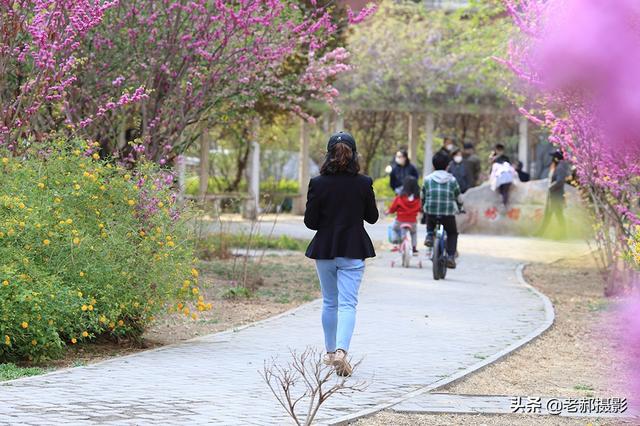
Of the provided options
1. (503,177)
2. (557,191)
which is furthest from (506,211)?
(557,191)

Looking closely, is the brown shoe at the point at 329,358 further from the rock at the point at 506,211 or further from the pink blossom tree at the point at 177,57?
the rock at the point at 506,211

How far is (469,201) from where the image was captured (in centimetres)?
2708

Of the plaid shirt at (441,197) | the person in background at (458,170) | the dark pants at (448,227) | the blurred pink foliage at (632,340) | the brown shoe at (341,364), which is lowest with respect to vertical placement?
the brown shoe at (341,364)

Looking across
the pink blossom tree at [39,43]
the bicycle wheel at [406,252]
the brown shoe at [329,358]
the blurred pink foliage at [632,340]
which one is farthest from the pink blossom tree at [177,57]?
the blurred pink foliage at [632,340]

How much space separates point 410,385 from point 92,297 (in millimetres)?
2384

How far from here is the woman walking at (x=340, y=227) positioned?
7371mm

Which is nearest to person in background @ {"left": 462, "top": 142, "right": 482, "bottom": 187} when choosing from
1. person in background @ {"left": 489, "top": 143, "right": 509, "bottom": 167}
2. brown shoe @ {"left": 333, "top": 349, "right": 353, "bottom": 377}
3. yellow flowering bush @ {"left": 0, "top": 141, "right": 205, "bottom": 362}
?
person in background @ {"left": 489, "top": 143, "right": 509, "bottom": 167}

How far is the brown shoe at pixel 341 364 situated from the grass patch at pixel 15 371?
1902 millimetres

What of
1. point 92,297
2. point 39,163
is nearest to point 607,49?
point 92,297

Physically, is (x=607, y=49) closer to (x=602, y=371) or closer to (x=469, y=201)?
(x=602, y=371)

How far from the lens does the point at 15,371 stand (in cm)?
700

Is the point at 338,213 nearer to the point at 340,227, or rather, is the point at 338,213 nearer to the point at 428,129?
the point at 340,227

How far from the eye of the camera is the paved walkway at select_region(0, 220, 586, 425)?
578 cm

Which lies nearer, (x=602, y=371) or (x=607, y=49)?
(x=607, y=49)
